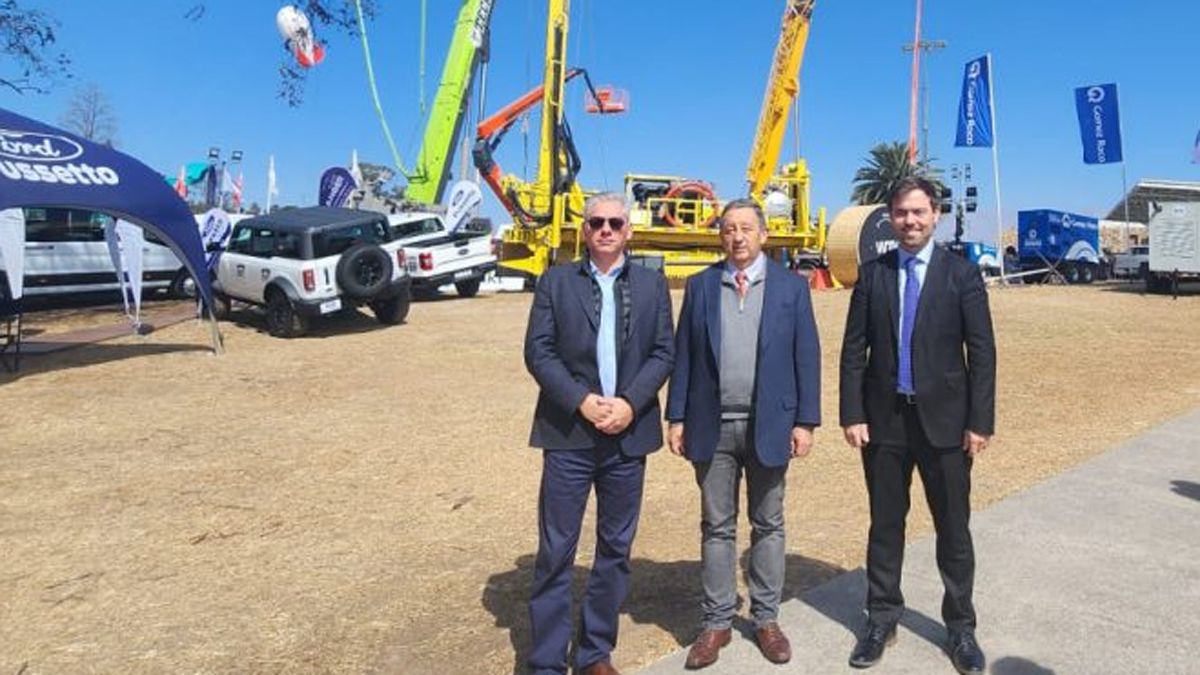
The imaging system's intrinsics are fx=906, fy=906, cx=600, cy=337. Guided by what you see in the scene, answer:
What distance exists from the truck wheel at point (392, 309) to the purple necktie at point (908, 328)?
1254 centimetres

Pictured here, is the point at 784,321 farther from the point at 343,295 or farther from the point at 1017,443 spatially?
the point at 343,295

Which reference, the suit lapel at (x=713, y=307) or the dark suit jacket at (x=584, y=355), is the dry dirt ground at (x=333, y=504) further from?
the suit lapel at (x=713, y=307)

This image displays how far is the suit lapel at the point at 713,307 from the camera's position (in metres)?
3.37

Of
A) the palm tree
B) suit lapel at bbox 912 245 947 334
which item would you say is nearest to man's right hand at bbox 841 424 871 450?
suit lapel at bbox 912 245 947 334

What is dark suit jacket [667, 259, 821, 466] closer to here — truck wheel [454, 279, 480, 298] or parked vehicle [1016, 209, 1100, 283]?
truck wheel [454, 279, 480, 298]

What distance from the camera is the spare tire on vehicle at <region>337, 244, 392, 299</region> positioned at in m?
14.0

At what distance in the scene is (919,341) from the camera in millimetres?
3316

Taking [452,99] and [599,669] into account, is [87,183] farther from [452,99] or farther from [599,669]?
[452,99]

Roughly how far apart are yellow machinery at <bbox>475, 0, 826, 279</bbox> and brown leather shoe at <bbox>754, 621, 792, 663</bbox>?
1893 cm

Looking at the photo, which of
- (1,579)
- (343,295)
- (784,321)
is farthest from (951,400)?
(343,295)

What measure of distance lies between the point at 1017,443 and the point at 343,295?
1020 cm

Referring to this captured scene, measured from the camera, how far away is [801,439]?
11.1ft

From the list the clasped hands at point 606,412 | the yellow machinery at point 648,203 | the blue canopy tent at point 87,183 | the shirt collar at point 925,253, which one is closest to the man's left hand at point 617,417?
the clasped hands at point 606,412

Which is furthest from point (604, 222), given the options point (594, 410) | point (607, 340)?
point (594, 410)
